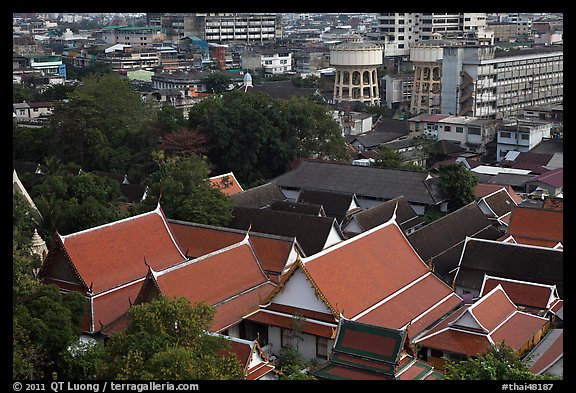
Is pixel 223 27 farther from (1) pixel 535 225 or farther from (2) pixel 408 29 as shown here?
(1) pixel 535 225

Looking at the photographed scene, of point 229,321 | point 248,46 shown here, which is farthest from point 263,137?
point 248,46

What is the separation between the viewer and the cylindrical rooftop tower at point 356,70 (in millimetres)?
56675

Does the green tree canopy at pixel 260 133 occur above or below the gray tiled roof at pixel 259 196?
above

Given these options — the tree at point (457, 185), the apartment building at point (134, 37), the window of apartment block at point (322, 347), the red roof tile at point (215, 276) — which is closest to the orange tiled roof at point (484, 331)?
the window of apartment block at point (322, 347)

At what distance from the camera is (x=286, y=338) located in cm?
1688

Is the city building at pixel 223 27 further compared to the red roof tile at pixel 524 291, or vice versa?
the city building at pixel 223 27

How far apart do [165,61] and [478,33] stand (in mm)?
36514

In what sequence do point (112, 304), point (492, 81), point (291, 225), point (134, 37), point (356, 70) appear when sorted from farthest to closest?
point (134, 37) < point (356, 70) < point (492, 81) < point (291, 225) < point (112, 304)

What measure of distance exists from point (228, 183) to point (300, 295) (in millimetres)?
12480

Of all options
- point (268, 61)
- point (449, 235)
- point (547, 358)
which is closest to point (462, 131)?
point (449, 235)

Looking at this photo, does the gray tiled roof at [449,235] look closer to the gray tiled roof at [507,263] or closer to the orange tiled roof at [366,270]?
the gray tiled roof at [507,263]

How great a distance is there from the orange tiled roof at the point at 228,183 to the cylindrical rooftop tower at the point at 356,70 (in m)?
28.8

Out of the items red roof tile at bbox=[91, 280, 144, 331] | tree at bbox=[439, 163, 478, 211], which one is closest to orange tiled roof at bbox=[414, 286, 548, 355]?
red roof tile at bbox=[91, 280, 144, 331]

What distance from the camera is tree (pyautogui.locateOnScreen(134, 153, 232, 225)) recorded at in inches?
920
